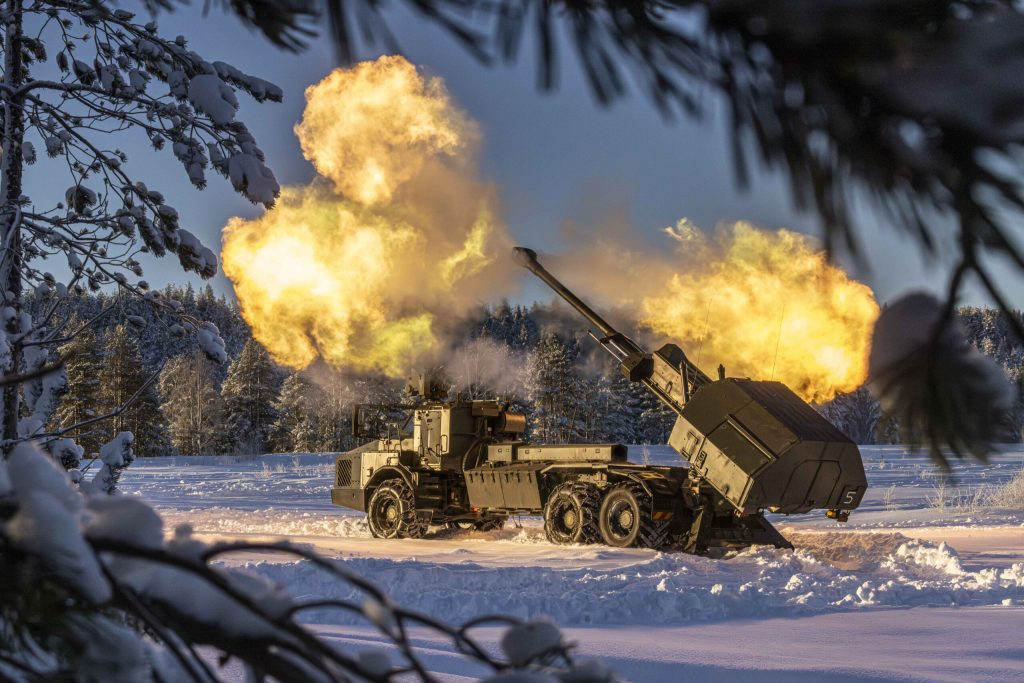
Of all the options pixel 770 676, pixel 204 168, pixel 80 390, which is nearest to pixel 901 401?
pixel 204 168

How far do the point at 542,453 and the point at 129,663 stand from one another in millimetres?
15346

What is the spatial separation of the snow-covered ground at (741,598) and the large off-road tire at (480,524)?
0.96 meters

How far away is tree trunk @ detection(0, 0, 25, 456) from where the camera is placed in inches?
271

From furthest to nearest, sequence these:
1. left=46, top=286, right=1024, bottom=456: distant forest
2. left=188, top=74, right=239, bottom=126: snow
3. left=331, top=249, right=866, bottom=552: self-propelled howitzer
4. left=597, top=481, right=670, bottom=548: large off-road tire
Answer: left=46, top=286, right=1024, bottom=456: distant forest < left=597, top=481, right=670, bottom=548: large off-road tire < left=331, top=249, right=866, bottom=552: self-propelled howitzer < left=188, top=74, right=239, bottom=126: snow

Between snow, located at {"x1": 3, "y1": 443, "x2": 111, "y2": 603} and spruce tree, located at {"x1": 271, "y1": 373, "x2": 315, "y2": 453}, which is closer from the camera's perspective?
snow, located at {"x1": 3, "y1": 443, "x2": 111, "y2": 603}

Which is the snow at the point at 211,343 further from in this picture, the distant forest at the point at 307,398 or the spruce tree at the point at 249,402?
the spruce tree at the point at 249,402

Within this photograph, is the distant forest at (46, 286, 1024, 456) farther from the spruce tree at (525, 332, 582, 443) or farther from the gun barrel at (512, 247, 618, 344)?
the gun barrel at (512, 247, 618, 344)

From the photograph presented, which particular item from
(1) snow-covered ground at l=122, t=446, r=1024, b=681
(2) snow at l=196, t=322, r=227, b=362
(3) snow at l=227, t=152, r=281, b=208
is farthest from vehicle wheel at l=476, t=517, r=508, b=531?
(3) snow at l=227, t=152, r=281, b=208

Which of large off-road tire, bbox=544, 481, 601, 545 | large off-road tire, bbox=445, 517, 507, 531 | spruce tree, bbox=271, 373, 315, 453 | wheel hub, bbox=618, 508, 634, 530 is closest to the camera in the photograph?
wheel hub, bbox=618, 508, 634, 530

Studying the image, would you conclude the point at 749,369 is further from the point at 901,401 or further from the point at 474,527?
the point at 901,401

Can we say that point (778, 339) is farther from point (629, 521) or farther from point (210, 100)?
point (210, 100)

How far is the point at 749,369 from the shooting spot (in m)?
16.7

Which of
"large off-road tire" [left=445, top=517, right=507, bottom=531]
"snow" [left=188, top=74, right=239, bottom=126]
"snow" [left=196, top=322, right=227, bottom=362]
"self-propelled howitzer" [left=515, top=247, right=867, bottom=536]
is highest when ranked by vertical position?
"snow" [left=188, top=74, right=239, bottom=126]

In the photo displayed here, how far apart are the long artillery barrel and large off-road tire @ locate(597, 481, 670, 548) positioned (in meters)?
1.50
